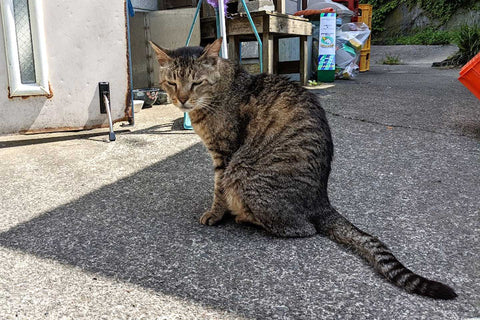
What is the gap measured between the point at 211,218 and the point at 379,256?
882 mm

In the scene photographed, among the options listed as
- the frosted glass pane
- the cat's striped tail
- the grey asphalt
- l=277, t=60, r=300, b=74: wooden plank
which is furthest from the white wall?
l=277, t=60, r=300, b=74: wooden plank

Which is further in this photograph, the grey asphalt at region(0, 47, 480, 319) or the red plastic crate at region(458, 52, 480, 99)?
the red plastic crate at region(458, 52, 480, 99)

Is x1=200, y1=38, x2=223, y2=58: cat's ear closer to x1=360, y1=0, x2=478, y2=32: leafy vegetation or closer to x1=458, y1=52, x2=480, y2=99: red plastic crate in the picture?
x1=458, y1=52, x2=480, y2=99: red plastic crate

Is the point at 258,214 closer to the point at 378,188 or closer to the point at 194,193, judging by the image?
the point at 194,193

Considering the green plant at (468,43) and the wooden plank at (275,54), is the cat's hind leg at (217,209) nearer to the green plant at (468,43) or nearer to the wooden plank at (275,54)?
the wooden plank at (275,54)

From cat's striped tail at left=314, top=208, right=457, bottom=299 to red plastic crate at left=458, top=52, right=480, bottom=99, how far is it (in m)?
2.35

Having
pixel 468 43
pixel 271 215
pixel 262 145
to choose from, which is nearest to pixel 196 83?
pixel 262 145

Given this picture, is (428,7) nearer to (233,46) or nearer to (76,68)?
(233,46)

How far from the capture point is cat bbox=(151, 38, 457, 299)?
1.93 meters

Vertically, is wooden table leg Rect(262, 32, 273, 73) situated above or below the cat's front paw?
above

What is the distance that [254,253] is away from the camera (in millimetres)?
1819

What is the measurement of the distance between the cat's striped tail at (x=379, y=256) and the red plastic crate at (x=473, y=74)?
7.71 ft

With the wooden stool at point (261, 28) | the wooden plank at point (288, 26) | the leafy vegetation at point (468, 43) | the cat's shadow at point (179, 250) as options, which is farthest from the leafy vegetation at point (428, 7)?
the cat's shadow at point (179, 250)

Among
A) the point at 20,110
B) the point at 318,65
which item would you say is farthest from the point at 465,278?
the point at 318,65
